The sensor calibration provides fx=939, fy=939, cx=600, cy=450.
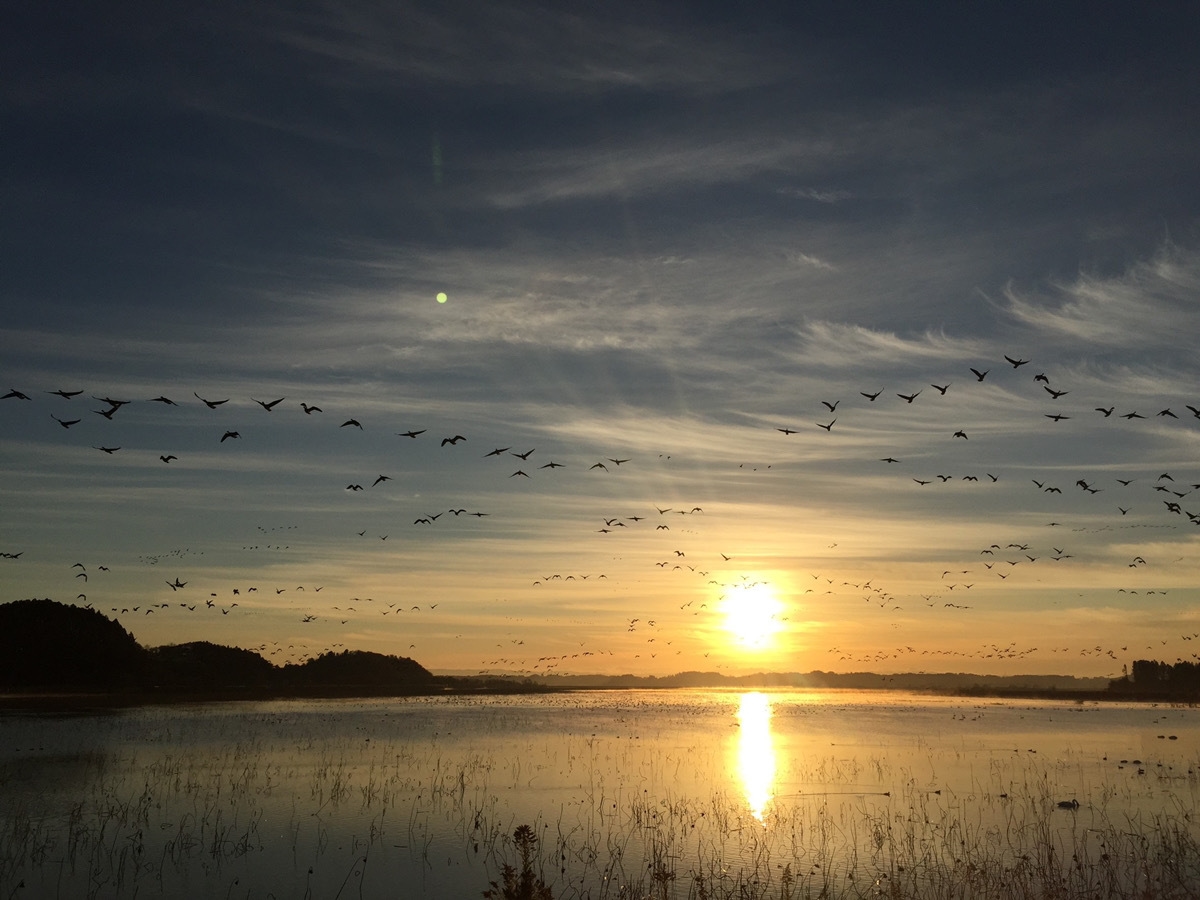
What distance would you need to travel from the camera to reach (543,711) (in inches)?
3573

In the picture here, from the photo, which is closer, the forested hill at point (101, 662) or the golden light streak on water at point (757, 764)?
the golden light streak on water at point (757, 764)

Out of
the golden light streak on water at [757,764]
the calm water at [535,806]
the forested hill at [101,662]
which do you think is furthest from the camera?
the forested hill at [101,662]

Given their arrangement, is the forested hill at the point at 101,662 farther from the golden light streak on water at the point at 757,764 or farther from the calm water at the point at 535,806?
the golden light streak on water at the point at 757,764

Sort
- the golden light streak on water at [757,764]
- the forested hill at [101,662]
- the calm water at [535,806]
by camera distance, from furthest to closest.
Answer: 1. the forested hill at [101,662]
2. the golden light streak on water at [757,764]
3. the calm water at [535,806]

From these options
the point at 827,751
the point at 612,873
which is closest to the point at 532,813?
the point at 612,873

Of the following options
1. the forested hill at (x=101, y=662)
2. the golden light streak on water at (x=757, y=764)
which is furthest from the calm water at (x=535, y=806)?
the forested hill at (x=101, y=662)

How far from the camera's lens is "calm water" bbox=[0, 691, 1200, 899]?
23.0 m

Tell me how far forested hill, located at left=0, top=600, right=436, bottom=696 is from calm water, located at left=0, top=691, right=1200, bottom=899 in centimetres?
4411

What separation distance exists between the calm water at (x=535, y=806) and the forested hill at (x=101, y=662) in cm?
4411

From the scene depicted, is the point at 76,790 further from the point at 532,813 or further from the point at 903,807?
the point at 903,807

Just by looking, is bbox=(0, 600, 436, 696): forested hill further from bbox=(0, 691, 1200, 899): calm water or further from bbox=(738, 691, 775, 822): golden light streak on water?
bbox=(738, 691, 775, 822): golden light streak on water

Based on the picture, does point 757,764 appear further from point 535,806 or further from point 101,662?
point 101,662

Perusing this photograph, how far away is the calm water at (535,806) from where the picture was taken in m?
23.0

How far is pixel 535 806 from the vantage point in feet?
106
